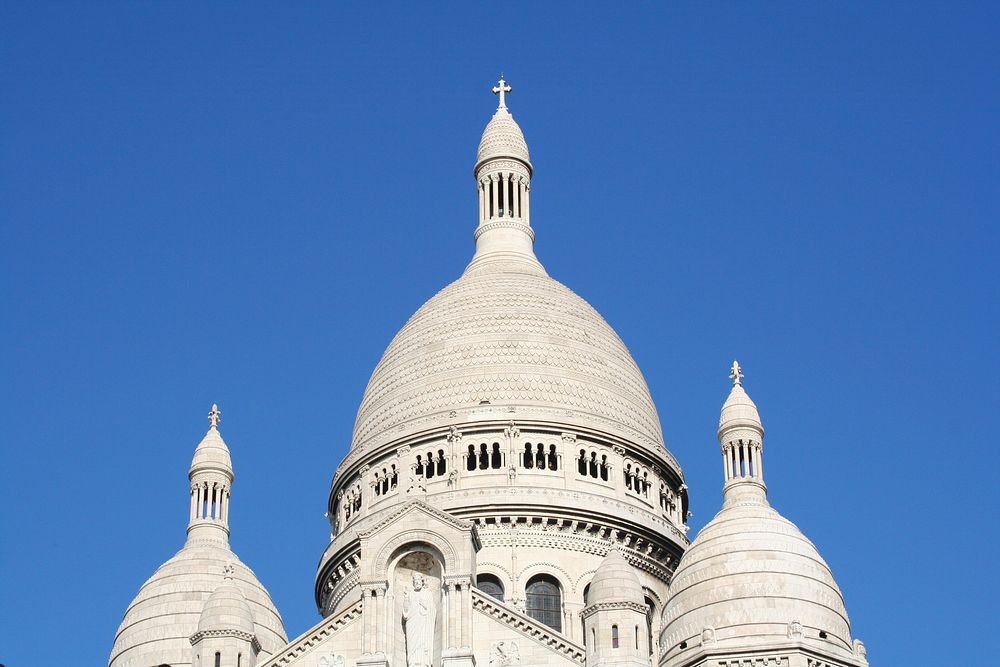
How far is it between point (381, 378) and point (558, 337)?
6006 millimetres

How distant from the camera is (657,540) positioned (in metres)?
76.1

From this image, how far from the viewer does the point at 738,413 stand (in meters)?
73.5

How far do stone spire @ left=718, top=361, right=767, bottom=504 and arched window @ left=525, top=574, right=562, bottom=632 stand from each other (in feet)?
20.2

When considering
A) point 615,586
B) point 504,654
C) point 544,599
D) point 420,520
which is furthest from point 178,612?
point 615,586

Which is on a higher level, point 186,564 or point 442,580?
point 186,564

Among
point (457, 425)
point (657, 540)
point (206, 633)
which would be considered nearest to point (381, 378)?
point (457, 425)

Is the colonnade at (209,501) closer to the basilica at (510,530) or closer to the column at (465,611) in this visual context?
the basilica at (510,530)

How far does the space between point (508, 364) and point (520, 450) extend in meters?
3.74

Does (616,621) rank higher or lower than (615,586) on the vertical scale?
lower

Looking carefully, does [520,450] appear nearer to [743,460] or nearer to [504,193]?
[743,460]

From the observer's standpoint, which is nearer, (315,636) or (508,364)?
(315,636)

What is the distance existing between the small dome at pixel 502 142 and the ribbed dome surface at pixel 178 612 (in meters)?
22.6

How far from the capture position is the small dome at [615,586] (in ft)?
196

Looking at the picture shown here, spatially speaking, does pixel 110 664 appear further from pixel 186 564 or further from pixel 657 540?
pixel 657 540
